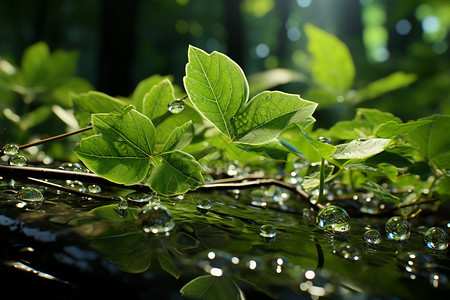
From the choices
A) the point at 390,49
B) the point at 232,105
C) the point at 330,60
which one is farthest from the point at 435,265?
the point at 390,49

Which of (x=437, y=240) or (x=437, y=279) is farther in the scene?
(x=437, y=240)

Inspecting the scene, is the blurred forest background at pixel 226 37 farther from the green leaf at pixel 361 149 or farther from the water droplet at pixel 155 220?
the water droplet at pixel 155 220

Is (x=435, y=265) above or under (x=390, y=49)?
under

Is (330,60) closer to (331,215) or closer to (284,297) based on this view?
(331,215)

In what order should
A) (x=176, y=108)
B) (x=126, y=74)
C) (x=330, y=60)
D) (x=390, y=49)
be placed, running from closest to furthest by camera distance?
(x=176, y=108) → (x=330, y=60) → (x=126, y=74) → (x=390, y=49)

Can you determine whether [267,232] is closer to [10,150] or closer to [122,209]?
[122,209]

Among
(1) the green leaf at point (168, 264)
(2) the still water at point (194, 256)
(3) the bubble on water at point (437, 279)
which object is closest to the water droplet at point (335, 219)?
(2) the still water at point (194, 256)

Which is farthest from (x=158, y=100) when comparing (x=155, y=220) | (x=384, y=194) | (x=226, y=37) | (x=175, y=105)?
(x=226, y=37)
